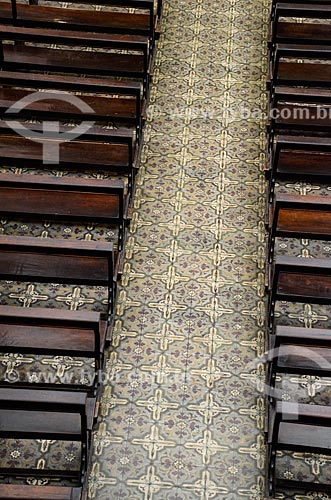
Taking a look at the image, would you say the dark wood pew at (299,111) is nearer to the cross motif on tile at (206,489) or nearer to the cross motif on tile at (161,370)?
the cross motif on tile at (161,370)

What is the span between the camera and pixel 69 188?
6.02 metres

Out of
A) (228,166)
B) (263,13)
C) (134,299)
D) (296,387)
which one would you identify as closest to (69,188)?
(134,299)

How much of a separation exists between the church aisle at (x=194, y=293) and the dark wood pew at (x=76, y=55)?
0.47m

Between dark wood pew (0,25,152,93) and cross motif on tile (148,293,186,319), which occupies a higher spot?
dark wood pew (0,25,152,93)

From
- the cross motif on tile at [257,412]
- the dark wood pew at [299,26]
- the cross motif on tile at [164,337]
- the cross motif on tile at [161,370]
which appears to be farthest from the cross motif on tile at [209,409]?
the dark wood pew at [299,26]

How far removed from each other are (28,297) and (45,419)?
1222 mm

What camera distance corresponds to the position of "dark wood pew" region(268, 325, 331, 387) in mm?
5145

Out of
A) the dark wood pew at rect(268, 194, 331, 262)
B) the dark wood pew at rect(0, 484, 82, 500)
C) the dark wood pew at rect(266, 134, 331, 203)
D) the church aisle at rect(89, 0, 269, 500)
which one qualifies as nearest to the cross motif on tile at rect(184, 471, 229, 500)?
the church aisle at rect(89, 0, 269, 500)

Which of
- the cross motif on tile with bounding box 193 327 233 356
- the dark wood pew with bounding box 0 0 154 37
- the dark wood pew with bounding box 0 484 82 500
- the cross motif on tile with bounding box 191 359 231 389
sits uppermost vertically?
the dark wood pew with bounding box 0 0 154 37

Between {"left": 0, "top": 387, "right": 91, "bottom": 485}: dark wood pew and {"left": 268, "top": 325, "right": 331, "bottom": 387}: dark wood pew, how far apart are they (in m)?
1.21

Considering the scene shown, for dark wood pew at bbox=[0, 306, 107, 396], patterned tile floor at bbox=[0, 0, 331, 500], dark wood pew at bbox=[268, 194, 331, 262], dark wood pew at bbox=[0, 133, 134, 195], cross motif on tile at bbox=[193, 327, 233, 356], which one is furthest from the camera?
dark wood pew at bbox=[0, 133, 134, 195]

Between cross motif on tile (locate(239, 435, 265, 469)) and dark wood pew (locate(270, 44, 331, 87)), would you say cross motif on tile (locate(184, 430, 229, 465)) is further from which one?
dark wood pew (locate(270, 44, 331, 87))

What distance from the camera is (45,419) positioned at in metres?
5.07

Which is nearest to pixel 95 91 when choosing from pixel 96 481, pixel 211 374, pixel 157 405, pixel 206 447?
pixel 211 374
